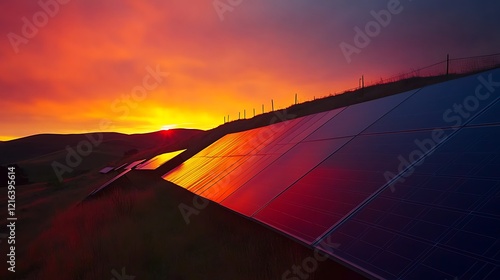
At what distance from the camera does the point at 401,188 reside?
4.56 m

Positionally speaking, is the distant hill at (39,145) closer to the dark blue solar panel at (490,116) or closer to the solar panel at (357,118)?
the solar panel at (357,118)

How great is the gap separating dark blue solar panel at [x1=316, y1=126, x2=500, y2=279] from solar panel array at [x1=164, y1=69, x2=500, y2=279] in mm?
11

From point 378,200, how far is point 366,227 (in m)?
0.63

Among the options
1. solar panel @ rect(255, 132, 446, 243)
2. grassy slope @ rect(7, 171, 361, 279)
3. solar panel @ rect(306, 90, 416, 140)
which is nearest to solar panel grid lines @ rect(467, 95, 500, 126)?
solar panel @ rect(255, 132, 446, 243)

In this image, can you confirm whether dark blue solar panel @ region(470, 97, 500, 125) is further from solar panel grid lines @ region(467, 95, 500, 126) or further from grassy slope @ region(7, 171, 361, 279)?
grassy slope @ region(7, 171, 361, 279)

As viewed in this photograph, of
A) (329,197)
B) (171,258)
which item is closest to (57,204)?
(171,258)

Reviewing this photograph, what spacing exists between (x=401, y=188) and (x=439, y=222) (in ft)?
3.41

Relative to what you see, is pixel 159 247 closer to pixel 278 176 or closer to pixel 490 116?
pixel 278 176

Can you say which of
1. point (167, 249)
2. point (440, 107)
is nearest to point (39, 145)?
point (167, 249)

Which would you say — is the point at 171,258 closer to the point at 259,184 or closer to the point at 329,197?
the point at 259,184

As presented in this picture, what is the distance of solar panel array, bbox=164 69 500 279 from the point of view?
3217mm

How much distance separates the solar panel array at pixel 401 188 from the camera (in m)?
3.22

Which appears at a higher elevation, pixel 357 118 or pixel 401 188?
pixel 357 118

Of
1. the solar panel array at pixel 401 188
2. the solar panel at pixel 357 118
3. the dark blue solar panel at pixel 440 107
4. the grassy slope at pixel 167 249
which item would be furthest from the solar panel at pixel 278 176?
the dark blue solar panel at pixel 440 107
